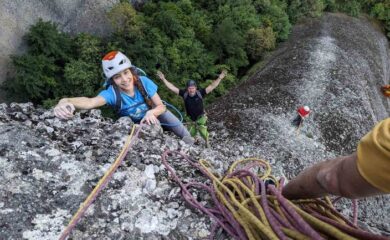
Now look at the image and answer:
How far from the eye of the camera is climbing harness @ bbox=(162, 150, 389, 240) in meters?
2.75

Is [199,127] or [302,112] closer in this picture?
[199,127]

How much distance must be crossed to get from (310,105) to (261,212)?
8820mm

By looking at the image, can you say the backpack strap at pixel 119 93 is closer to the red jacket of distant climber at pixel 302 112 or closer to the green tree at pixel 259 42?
the red jacket of distant climber at pixel 302 112

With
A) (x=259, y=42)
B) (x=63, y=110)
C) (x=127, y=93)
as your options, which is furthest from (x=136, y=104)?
(x=259, y=42)

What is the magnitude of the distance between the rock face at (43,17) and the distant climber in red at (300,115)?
7.75 metres

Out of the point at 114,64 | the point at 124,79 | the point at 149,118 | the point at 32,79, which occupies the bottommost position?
the point at 32,79

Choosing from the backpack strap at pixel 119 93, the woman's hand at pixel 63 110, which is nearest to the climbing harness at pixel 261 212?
the woman's hand at pixel 63 110

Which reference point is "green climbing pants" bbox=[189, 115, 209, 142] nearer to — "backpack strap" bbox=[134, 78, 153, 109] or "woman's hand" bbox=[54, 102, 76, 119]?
"backpack strap" bbox=[134, 78, 153, 109]

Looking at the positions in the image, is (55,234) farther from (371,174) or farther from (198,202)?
(371,174)

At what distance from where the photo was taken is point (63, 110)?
450cm

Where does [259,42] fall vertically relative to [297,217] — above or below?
below

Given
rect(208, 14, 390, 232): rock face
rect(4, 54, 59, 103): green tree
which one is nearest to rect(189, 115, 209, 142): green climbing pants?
rect(208, 14, 390, 232): rock face

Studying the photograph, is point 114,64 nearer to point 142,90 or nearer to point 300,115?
point 142,90

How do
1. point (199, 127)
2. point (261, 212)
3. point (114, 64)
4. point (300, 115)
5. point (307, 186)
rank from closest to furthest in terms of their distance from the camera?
point (307, 186), point (261, 212), point (114, 64), point (199, 127), point (300, 115)
